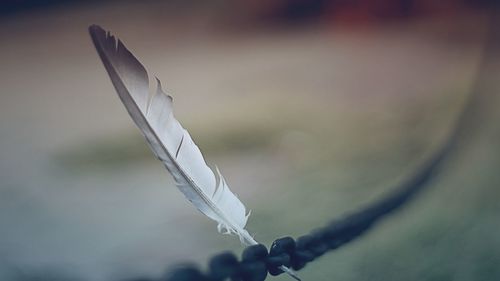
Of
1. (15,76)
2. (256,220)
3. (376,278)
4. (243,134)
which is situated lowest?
(376,278)

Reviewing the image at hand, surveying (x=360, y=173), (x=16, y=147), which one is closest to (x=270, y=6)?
(x=360, y=173)

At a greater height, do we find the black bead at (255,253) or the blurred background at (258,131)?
the blurred background at (258,131)

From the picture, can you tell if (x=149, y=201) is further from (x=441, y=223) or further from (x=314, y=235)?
(x=441, y=223)

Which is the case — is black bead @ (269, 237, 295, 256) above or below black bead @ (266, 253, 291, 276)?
above

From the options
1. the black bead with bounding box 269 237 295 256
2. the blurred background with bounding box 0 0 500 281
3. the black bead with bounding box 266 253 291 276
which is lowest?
the black bead with bounding box 266 253 291 276

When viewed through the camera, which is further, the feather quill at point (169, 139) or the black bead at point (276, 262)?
the black bead at point (276, 262)
